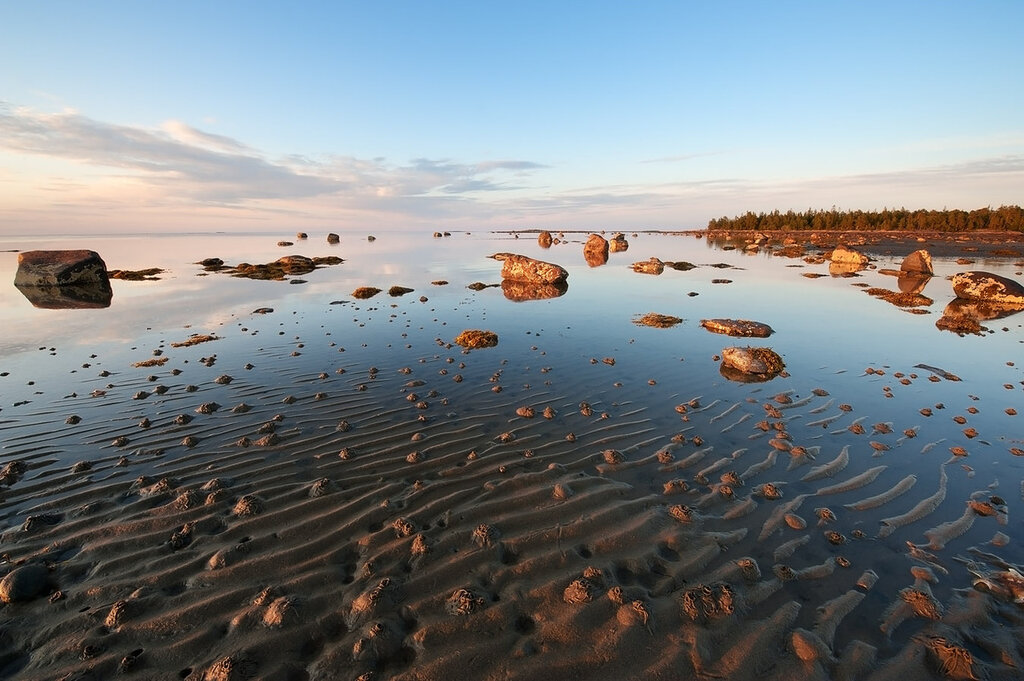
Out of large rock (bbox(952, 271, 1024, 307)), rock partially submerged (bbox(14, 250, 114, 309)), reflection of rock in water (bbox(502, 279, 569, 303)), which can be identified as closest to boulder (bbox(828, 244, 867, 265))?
large rock (bbox(952, 271, 1024, 307))

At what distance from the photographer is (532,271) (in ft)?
106

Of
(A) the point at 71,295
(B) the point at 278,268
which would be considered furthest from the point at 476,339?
(B) the point at 278,268

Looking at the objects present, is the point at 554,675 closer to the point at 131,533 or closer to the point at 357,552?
the point at 357,552

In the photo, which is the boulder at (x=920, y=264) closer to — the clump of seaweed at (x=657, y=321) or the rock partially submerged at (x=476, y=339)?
the clump of seaweed at (x=657, y=321)

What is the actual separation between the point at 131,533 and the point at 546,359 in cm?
1046

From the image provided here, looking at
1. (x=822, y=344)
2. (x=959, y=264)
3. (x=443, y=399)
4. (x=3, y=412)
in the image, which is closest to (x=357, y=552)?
(x=443, y=399)

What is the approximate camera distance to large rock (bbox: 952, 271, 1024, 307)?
2336 centimetres

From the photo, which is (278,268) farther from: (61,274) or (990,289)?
(990,289)

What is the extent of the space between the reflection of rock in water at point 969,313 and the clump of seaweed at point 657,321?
36.8ft

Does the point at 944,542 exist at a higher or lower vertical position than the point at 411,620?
lower

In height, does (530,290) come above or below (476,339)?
below

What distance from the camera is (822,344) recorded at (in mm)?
15391

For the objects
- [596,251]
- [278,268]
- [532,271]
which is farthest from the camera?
[596,251]

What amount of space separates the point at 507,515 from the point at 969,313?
28.1 meters
